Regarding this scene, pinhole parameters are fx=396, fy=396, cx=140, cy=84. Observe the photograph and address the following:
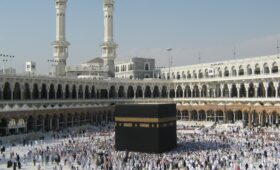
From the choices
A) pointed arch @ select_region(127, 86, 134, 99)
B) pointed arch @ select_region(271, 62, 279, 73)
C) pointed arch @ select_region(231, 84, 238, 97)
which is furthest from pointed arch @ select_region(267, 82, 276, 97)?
pointed arch @ select_region(127, 86, 134, 99)

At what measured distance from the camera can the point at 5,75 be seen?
4297 centimetres

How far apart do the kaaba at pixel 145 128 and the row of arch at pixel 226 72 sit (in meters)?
25.3

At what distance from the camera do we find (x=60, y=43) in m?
59.8

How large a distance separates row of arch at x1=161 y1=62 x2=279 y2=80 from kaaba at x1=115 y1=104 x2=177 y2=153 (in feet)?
83.0

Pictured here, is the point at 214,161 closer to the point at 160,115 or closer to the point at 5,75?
the point at 160,115

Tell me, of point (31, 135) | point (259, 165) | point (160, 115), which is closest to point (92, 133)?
point (31, 135)

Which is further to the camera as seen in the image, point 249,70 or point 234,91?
point 234,91

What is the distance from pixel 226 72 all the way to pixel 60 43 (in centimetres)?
2527

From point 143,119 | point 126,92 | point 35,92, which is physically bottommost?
point 143,119

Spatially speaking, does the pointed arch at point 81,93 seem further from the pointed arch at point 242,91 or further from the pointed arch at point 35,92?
the pointed arch at point 242,91

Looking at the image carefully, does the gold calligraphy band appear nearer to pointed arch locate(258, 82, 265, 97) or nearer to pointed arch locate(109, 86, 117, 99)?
pointed arch locate(258, 82, 265, 97)

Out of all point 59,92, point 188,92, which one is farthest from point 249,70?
point 59,92

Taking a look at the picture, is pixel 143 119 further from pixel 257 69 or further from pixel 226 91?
pixel 226 91

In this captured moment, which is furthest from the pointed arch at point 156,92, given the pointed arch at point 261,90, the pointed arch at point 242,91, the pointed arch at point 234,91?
the pointed arch at point 261,90
